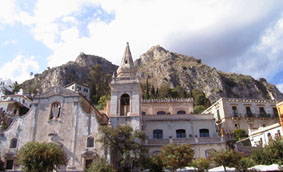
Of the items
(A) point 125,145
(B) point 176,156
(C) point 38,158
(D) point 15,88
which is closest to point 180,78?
(D) point 15,88

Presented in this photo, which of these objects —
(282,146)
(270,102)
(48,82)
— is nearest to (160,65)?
(48,82)

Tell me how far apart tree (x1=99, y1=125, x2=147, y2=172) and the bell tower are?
18.2 feet

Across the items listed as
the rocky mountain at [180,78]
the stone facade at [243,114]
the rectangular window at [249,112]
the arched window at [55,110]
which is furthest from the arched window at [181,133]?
the rocky mountain at [180,78]

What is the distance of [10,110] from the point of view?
6450cm

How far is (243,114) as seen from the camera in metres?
52.4

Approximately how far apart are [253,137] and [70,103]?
30498mm

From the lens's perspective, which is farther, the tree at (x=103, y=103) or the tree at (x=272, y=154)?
the tree at (x=103, y=103)

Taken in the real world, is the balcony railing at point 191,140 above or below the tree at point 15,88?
below

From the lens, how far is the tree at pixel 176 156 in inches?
1041

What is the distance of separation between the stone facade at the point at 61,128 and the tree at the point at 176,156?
8102mm

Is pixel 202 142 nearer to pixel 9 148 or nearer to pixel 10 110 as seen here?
pixel 9 148

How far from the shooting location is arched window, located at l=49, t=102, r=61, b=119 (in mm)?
34344

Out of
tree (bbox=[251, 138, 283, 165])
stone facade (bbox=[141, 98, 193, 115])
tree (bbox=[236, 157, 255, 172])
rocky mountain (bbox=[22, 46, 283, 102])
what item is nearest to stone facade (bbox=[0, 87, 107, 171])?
tree (bbox=[236, 157, 255, 172])

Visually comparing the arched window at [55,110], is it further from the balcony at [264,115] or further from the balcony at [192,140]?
the balcony at [264,115]
